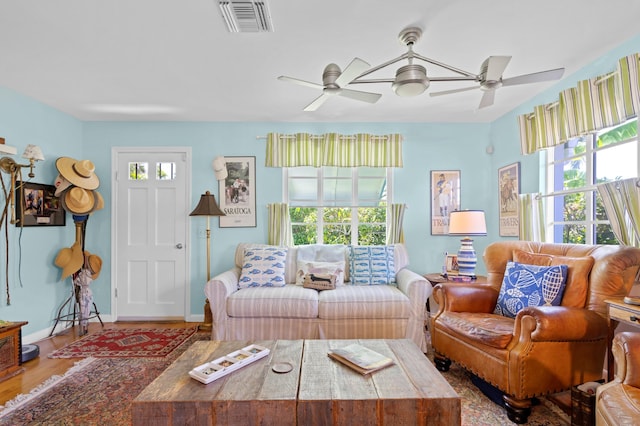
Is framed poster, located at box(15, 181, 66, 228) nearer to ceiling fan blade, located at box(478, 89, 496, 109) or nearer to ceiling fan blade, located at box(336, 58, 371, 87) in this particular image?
ceiling fan blade, located at box(336, 58, 371, 87)

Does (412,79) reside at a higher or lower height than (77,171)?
higher

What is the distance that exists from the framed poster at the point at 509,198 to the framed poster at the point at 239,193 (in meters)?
2.88

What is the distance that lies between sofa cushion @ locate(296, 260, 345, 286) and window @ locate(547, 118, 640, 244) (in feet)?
6.75

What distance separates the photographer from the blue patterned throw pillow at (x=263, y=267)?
3.10m

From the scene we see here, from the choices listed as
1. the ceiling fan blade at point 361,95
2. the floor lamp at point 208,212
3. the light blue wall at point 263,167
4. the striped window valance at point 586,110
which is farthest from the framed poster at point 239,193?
the striped window valance at point 586,110

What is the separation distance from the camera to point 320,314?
9.04 feet

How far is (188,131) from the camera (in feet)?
12.6

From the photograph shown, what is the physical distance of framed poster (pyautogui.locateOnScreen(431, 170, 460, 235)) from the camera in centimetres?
385

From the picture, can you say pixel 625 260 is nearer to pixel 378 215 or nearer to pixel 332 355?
pixel 332 355

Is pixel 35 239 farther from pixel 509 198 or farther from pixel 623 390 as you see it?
pixel 509 198

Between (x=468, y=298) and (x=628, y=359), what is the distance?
111cm

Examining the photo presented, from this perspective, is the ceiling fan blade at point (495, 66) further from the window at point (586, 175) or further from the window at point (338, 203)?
the window at point (338, 203)

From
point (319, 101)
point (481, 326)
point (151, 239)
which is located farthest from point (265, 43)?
point (151, 239)

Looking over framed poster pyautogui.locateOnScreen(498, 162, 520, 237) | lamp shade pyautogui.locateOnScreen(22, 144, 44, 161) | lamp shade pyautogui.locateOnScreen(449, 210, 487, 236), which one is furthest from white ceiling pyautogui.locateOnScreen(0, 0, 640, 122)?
lamp shade pyautogui.locateOnScreen(449, 210, 487, 236)
